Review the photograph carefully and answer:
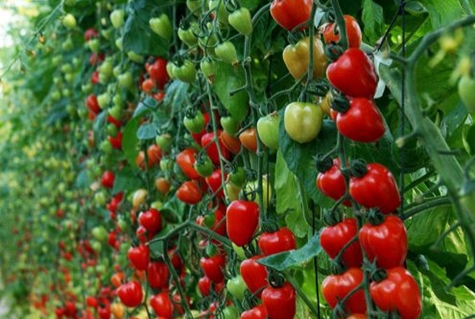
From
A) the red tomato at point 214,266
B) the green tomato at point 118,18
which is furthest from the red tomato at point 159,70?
the red tomato at point 214,266

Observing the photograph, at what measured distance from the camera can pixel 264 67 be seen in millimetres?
1238

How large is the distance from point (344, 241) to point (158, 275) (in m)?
0.76

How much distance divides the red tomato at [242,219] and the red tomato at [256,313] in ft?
0.31

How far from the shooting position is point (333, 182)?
73 cm

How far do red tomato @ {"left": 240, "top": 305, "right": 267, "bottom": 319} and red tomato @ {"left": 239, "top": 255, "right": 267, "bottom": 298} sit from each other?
0.07ft

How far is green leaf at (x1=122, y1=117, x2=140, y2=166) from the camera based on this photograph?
66.3 inches

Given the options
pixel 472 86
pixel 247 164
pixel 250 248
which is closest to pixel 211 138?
pixel 247 164

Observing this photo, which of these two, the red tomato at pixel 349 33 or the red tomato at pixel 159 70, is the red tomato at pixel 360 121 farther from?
the red tomato at pixel 159 70

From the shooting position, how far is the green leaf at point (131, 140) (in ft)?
5.53

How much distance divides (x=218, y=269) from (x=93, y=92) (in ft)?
3.59

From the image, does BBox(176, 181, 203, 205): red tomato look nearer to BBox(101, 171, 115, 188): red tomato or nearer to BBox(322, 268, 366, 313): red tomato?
BBox(322, 268, 366, 313): red tomato

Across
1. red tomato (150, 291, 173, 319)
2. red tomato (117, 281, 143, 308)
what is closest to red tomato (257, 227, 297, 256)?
red tomato (150, 291, 173, 319)

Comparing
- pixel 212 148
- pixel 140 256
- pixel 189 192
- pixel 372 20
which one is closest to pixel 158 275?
pixel 140 256

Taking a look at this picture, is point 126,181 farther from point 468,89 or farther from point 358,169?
point 468,89
